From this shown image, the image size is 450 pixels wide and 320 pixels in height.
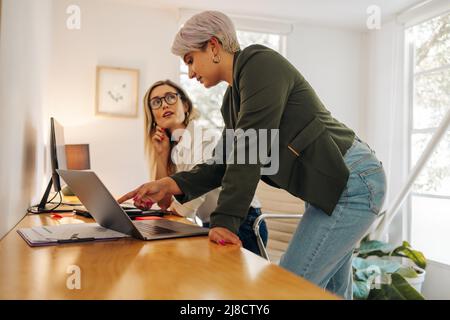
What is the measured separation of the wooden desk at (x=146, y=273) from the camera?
2.01 feet

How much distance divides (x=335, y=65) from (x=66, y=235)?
3734 mm

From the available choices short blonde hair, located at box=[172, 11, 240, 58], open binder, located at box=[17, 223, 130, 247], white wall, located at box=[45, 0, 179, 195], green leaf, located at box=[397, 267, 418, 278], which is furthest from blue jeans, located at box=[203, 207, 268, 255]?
white wall, located at box=[45, 0, 179, 195]

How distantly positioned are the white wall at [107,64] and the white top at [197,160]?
5.95 ft

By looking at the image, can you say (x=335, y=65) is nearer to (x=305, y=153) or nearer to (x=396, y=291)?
(x=396, y=291)

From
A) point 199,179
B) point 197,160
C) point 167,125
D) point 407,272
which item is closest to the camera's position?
point 199,179

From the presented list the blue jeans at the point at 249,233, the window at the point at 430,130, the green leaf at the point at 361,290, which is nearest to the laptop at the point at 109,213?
the blue jeans at the point at 249,233

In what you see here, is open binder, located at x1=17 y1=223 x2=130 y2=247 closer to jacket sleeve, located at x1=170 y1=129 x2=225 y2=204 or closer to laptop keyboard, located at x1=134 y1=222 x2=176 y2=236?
laptop keyboard, located at x1=134 y1=222 x2=176 y2=236

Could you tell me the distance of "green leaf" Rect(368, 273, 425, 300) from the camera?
2756 millimetres

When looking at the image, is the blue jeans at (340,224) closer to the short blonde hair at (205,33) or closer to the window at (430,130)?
the short blonde hair at (205,33)

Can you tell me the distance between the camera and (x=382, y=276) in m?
2.89

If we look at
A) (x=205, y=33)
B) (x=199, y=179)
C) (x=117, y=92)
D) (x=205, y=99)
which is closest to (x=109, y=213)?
(x=199, y=179)

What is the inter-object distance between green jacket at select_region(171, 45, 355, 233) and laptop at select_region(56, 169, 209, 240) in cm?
19

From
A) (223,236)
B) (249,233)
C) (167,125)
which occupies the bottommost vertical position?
(249,233)

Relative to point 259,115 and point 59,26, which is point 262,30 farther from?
point 259,115
